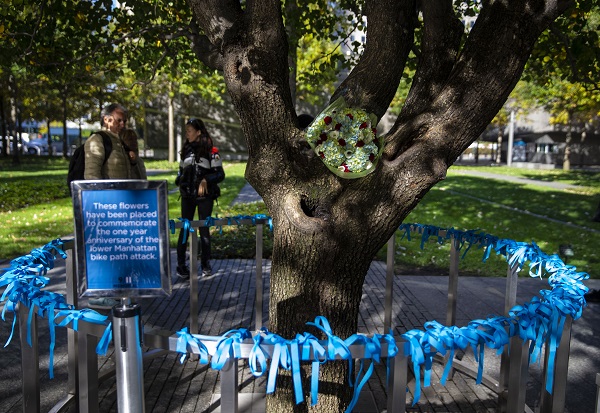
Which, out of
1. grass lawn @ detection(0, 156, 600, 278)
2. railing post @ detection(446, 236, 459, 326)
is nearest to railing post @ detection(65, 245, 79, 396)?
railing post @ detection(446, 236, 459, 326)

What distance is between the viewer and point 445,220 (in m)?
12.6

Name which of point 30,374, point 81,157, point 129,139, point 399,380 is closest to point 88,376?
point 30,374

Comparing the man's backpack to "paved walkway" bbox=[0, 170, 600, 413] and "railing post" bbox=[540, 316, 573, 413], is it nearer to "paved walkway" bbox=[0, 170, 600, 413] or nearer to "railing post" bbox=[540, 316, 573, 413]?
"paved walkway" bbox=[0, 170, 600, 413]

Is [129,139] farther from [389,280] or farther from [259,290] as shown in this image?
[389,280]

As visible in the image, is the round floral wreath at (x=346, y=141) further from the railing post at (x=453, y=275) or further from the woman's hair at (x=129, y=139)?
the woman's hair at (x=129, y=139)

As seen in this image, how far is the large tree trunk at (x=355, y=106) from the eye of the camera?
2.91 metres

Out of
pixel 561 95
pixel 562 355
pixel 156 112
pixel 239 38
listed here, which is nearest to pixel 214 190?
pixel 239 38

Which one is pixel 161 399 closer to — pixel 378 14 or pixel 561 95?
pixel 378 14

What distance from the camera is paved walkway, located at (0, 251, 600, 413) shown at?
12.7ft

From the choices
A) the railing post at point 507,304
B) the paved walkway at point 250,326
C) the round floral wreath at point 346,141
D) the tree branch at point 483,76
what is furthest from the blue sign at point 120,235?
the railing post at point 507,304

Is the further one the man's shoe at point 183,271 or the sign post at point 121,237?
the man's shoe at point 183,271

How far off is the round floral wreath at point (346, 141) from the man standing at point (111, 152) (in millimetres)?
2815

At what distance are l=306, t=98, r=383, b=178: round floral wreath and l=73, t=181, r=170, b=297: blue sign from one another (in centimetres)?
102

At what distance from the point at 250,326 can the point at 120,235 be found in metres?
3.29
